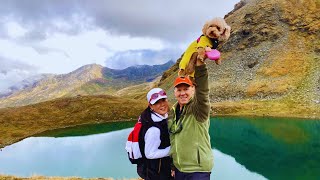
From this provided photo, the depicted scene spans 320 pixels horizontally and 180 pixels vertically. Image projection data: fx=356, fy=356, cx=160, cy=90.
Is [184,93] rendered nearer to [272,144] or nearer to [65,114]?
[272,144]

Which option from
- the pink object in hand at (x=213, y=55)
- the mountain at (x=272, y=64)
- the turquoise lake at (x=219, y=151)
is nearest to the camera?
the pink object in hand at (x=213, y=55)

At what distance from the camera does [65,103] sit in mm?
94500

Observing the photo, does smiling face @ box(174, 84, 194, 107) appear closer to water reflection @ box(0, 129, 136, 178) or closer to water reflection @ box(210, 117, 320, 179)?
water reflection @ box(0, 129, 136, 178)

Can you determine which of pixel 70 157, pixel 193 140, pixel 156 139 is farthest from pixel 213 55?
pixel 70 157

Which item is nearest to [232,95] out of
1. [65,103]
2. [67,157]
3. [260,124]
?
[260,124]

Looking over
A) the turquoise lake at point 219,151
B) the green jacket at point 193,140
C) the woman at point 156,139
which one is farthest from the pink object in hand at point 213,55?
the turquoise lake at point 219,151

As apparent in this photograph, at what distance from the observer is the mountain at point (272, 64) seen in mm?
95062

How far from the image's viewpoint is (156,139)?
7816 mm

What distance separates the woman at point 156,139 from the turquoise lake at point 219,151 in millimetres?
25096

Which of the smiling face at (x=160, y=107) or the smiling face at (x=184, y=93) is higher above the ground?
the smiling face at (x=184, y=93)

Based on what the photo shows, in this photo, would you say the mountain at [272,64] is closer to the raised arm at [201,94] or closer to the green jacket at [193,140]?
the green jacket at [193,140]

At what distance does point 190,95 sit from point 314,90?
10116 centimetres

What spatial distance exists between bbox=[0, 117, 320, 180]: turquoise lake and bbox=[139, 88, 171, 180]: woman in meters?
25.1

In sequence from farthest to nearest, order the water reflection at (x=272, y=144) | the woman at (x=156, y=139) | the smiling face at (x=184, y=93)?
the water reflection at (x=272, y=144) < the woman at (x=156, y=139) < the smiling face at (x=184, y=93)
